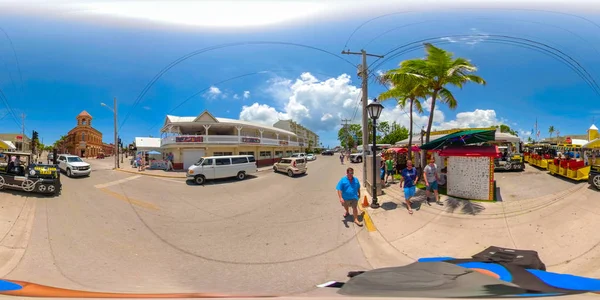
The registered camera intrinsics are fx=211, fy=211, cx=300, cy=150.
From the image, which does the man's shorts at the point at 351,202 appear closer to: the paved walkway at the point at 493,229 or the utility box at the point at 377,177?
the paved walkway at the point at 493,229

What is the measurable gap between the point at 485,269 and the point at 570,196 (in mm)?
5991

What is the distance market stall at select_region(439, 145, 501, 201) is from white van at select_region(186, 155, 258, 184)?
9952mm

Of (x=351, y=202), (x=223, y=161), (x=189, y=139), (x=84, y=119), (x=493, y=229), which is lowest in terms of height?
(x=493, y=229)

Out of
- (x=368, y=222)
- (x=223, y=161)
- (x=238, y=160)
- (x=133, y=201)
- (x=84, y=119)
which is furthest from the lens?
(x=238, y=160)

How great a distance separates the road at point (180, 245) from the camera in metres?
2.85

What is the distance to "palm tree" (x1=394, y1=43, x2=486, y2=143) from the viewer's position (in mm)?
6828

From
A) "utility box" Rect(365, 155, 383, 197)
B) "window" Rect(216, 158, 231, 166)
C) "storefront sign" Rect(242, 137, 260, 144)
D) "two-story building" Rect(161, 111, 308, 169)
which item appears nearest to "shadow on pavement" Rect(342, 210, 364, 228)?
"utility box" Rect(365, 155, 383, 197)

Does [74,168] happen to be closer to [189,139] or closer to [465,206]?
[189,139]

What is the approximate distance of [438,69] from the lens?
702cm

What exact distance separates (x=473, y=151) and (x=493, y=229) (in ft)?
9.18

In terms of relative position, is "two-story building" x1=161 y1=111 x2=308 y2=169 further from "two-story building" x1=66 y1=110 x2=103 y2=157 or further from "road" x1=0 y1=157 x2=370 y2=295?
"road" x1=0 y1=157 x2=370 y2=295

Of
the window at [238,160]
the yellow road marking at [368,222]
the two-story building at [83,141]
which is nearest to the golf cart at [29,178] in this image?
the window at [238,160]

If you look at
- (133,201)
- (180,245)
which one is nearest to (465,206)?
(180,245)

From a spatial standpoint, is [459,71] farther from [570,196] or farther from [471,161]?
[570,196]
